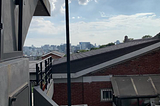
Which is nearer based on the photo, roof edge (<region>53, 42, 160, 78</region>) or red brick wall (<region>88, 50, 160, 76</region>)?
roof edge (<region>53, 42, 160, 78</region>)

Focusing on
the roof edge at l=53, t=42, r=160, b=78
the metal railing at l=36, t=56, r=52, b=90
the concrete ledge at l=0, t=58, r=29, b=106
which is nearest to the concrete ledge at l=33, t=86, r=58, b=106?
the metal railing at l=36, t=56, r=52, b=90

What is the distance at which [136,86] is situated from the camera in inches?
337

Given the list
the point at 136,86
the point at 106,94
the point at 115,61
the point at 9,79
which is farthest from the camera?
the point at 106,94

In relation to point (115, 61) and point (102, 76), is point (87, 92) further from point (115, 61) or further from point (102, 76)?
point (115, 61)

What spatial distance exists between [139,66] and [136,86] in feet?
4.80

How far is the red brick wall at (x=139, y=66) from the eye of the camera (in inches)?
367

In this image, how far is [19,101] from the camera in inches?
84.3

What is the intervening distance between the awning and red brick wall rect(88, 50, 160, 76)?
14.5 inches

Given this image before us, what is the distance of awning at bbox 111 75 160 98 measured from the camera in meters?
8.09

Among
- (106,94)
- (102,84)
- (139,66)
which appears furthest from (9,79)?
(139,66)

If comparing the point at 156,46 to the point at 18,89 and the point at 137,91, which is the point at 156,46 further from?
the point at 18,89

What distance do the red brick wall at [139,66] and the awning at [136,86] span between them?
368mm

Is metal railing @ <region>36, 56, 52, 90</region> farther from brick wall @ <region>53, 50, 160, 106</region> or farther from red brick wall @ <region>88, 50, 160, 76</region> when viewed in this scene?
red brick wall @ <region>88, 50, 160, 76</region>

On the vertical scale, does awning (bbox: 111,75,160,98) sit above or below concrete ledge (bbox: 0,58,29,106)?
below
